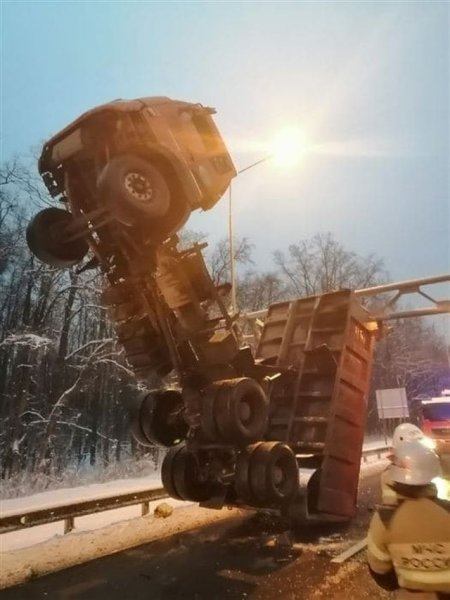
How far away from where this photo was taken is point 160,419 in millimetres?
6012

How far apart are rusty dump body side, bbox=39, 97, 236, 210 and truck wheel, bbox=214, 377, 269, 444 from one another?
6.74ft

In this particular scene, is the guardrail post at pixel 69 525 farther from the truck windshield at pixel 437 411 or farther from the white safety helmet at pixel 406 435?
the truck windshield at pixel 437 411

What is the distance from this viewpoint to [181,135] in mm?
5445

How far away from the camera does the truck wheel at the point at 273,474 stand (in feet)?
16.7

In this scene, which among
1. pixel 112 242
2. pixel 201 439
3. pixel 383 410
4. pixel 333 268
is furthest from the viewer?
pixel 333 268

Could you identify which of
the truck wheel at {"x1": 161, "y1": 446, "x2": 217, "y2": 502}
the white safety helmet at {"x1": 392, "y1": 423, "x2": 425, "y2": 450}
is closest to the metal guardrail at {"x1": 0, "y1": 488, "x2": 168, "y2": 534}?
the truck wheel at {"x1": 161, "y1": 446, "x2": 217, "y2": 502}

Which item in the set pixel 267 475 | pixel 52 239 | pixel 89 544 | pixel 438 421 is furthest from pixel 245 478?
pixel 438 421

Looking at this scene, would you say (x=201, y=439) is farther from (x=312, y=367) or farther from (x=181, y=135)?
(x=181, y=135)

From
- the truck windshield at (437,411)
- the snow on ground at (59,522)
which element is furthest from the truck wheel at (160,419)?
the truck windshield at (437,411)

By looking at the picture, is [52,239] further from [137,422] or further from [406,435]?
[406,435]

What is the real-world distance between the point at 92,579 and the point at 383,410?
15.8 m

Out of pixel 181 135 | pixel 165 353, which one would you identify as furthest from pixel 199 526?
pixel 181 135

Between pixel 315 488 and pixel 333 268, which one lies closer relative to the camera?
pixel 315 488

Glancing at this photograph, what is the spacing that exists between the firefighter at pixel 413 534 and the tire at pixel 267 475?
112 inches
